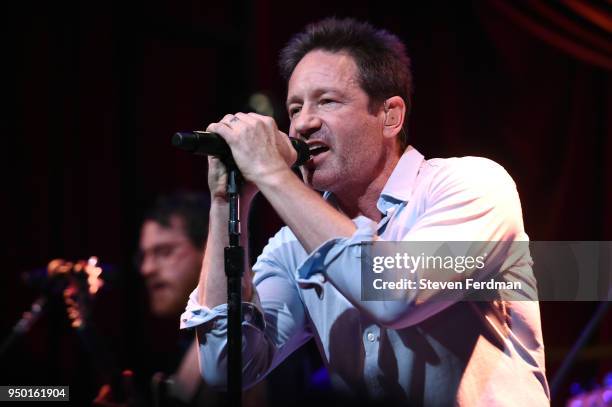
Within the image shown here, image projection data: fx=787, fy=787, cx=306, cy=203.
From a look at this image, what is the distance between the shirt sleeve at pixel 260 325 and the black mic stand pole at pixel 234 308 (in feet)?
1.03

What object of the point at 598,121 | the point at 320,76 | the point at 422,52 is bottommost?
the point at 320,76

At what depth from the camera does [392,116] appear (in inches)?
88.0

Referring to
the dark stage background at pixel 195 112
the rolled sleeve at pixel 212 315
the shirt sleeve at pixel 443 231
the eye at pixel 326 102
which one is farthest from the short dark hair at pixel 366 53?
the dark stage background at pixel 195 112

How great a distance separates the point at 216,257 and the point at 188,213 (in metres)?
1.61

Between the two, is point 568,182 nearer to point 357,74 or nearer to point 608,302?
point 608,302

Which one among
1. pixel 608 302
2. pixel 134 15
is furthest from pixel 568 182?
pixel 134 15

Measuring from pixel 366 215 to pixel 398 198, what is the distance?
18 cm

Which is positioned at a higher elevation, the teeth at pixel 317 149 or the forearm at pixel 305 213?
the teeth at pixel 317 149

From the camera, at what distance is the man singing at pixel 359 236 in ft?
5.48

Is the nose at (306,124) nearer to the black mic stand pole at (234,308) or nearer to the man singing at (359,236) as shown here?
the man singing at (359,236)

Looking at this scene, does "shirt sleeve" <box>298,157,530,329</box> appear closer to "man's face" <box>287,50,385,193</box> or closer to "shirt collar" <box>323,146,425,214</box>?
"shirt collar" <box>323,146,425,214</box>

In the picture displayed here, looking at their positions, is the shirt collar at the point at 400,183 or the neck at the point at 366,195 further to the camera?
the neck at the point at 366,195

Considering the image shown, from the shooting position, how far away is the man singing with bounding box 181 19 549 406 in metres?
1.67

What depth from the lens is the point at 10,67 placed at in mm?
3562
